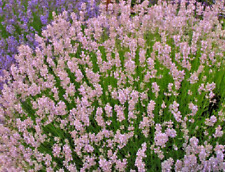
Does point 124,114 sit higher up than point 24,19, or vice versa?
point 24,19

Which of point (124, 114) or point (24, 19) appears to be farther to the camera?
point (24, 19)

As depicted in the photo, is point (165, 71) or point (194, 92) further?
point (165, 71)

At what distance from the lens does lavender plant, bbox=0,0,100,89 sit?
4070 millimetres

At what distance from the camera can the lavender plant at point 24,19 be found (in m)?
4.07

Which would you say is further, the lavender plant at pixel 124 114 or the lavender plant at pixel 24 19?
the lavender plant at pixel 24 19

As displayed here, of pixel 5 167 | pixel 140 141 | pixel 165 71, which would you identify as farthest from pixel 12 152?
pixel 165 71

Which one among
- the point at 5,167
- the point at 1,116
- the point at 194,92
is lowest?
the point at 5,167

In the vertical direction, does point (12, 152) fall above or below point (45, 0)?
below

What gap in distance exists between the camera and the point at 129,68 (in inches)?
99.6

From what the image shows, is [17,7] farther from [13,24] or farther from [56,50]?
[56,50]

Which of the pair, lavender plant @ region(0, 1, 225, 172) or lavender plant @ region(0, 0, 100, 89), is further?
lavender plant @ region(0, 0, 100, 89)

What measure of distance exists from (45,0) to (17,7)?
485mm

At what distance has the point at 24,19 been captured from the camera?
4.35 metres

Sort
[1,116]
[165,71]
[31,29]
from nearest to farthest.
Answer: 1. [1,116]
2. [165,71]
3. [31,29]
